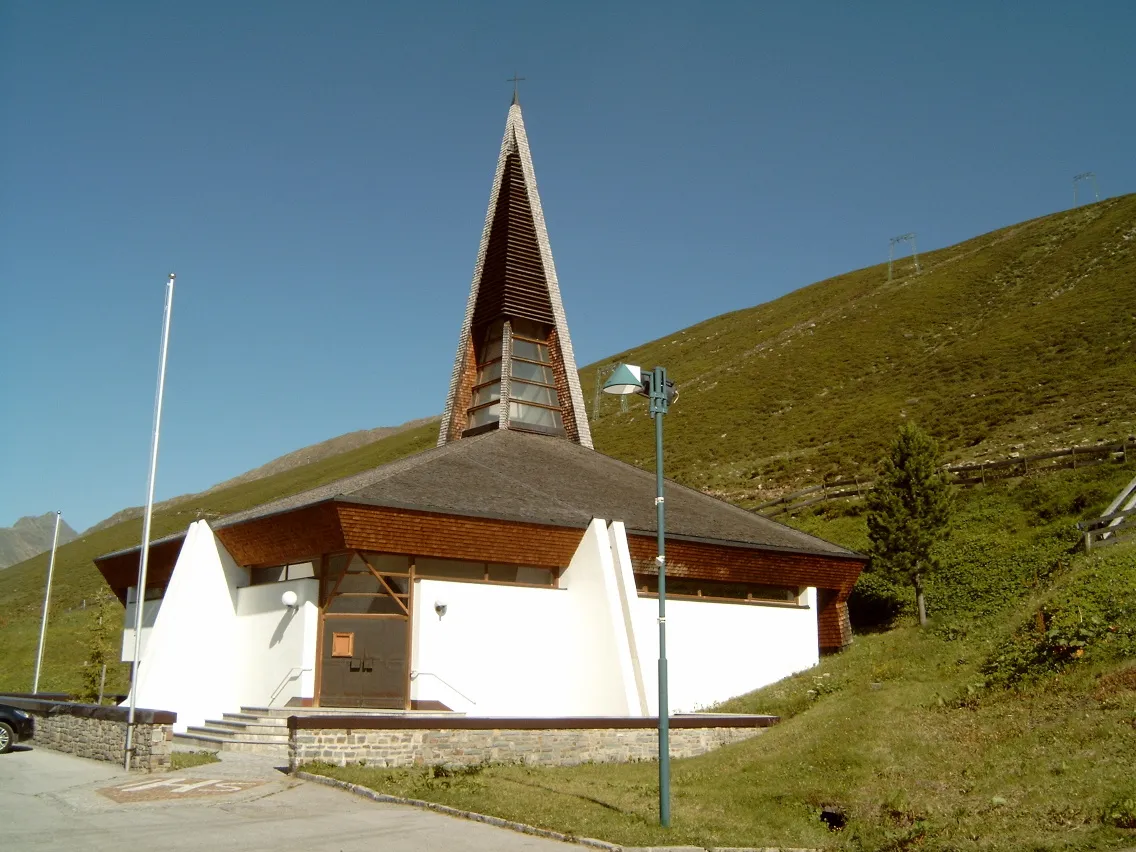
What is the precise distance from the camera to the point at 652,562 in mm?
23344

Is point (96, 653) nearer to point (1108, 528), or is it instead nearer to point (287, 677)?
point (287, 677)

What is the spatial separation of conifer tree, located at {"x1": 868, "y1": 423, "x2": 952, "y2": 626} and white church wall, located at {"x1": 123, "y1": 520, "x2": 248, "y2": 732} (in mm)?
16897

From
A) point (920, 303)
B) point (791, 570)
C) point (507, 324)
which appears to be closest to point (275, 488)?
point (920, 303)

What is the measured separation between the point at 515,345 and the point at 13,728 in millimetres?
17787

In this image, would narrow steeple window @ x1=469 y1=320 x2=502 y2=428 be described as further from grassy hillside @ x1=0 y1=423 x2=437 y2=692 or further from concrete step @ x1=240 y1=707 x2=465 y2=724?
concrete step @ x1=240 y1=707 x2=465 y2=724

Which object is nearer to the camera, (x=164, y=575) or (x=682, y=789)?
(x=682, y=789)

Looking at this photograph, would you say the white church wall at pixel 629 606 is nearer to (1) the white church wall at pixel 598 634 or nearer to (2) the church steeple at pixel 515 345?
(1) the white church wall at pixel 598 634

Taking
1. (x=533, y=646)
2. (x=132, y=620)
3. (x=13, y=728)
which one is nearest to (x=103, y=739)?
(x=13, y=728)

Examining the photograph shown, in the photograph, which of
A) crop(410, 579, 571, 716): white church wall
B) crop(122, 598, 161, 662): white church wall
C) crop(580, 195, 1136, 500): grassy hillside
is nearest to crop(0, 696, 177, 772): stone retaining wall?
crop(410, 579, 571, 716): white church wall

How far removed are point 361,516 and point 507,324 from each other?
13144 millimetres

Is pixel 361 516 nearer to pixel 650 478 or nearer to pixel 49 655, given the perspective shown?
pixel 650 478

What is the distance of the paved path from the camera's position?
404 inches

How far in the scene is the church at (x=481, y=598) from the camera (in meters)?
20.5

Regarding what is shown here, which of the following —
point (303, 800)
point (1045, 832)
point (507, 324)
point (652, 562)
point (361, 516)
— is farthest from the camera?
point (507, 324)
